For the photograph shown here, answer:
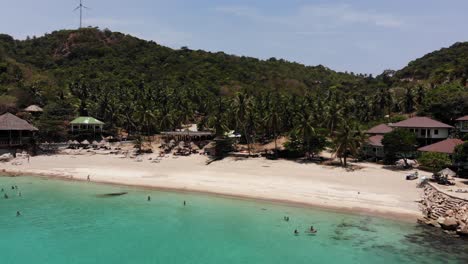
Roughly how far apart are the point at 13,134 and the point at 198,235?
166 feet

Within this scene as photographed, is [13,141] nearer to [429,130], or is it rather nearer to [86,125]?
[86,125]

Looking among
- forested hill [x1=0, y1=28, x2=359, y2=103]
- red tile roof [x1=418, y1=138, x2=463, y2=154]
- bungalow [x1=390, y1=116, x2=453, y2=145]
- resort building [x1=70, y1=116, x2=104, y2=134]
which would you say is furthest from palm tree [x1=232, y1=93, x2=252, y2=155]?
forested hill [x1=0, y1=28, x2=359, y2=103]

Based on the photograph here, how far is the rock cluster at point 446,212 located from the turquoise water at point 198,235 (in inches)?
49.4

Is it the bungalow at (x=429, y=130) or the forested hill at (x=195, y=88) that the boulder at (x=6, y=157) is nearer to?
the forested hill at (x=195, y=88)

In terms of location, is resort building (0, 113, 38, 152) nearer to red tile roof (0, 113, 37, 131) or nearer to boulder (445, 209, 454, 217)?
red tile roof (0, 113, 37, 131)

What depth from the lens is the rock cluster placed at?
29.5 meters

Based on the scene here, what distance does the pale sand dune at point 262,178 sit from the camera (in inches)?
1457

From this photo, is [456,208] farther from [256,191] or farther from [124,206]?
[124,206]

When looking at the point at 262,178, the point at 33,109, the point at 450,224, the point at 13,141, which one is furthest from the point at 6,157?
the point at 450,224

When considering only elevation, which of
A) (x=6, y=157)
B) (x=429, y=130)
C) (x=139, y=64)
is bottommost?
(x=6, y=157)

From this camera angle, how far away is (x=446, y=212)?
103 ft

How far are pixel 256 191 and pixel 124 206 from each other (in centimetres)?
1351

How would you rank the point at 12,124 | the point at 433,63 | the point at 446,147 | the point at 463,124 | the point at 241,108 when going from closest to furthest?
the point at 446,147
the point at 463,124
the point at 241,108
the point at 12,124
the point at 433,63

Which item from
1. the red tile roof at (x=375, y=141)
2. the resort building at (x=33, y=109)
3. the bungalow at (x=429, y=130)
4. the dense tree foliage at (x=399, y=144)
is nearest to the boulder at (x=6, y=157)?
the resort building at (x=33, y=109)
